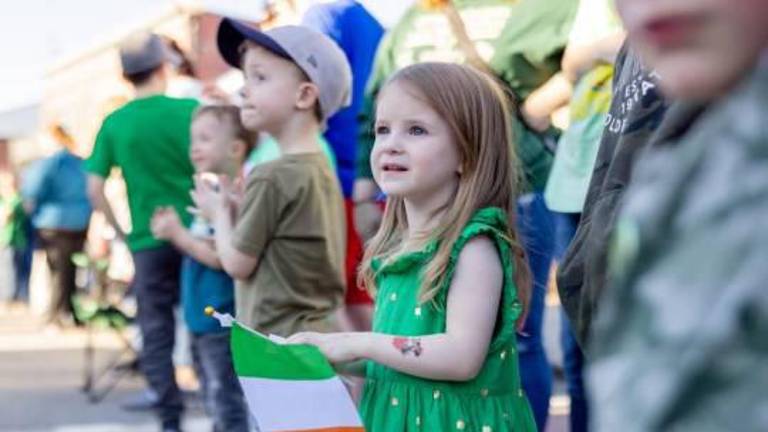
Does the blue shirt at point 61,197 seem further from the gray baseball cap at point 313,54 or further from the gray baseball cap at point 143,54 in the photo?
the gray baseball cap at point 313,54

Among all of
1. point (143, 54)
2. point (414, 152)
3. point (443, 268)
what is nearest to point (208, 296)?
point (143, 54)

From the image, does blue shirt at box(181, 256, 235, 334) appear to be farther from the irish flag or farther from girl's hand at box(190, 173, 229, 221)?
the irish flag

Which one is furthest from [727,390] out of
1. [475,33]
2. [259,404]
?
[475,33]

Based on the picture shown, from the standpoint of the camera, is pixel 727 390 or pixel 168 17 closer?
pixel 727 390

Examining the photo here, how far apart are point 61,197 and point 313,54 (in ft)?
28.2

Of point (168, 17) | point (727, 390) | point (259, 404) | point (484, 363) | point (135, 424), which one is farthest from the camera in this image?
point (168, 17)

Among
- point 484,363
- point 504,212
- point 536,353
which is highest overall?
point 504,212

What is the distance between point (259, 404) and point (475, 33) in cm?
252

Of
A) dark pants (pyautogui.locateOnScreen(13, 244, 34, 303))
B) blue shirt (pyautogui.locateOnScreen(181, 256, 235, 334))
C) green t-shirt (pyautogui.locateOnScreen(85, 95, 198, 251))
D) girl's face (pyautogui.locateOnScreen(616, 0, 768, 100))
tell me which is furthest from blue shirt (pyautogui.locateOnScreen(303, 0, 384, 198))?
dark pants (pyautogui.locateOnScreen(13, 244, 34, 303))

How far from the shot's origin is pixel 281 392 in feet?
8.01

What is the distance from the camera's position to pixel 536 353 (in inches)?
178

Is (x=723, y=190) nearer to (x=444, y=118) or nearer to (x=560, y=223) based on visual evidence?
(x=444, y=118)

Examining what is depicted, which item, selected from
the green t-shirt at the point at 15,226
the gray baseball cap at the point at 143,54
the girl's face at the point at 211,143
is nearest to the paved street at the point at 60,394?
the gray baseball cap at the point at 143,54

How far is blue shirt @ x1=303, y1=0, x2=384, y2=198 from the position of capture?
5297 mm
